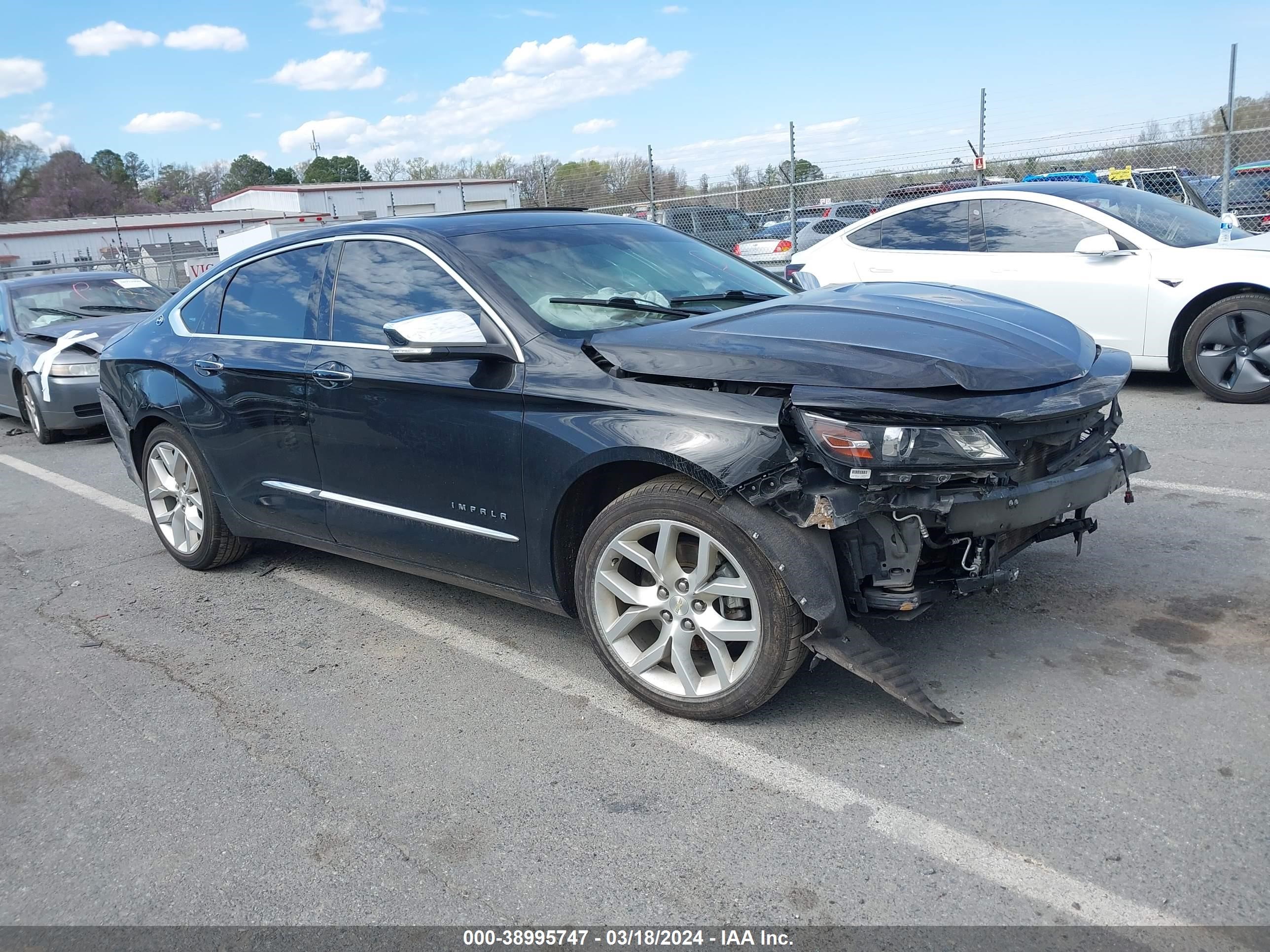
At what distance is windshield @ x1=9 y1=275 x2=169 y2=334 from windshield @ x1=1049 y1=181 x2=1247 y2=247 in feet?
28.0

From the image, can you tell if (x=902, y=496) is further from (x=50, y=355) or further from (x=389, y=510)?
(x=50, y=355)

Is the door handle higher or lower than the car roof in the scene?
lower

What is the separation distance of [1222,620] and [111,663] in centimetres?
432

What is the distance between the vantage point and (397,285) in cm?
403

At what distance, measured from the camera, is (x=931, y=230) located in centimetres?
853

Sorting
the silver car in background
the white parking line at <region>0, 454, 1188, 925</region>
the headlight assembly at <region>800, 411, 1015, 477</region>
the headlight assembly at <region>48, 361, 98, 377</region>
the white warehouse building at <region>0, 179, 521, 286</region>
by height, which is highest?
the white warehouse building at <region>0, 179, 521, 286</region>

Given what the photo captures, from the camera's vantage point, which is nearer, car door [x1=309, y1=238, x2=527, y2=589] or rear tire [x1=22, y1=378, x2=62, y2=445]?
car door [x1=309, y1=238, x2=527, y2=589]

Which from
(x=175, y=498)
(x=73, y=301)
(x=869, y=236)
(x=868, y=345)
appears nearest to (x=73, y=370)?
(x=73, y=301)

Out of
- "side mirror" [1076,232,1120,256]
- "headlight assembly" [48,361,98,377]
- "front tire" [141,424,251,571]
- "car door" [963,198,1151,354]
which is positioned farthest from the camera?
"headlight assembly" [48,361,98,377]

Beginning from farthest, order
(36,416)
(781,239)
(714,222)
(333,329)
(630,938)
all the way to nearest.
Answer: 1. (714,222)
2. (781,239)
3. (36,416)
4. (333,329)
5. (630,938)

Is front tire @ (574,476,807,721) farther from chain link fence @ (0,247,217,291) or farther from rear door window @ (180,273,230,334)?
chain link fence @ (0,247,217,291)

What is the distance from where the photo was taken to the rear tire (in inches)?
382

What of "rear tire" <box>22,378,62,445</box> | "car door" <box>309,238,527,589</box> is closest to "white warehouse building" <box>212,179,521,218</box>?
"rear tire" <box>22,378,62,445</box>

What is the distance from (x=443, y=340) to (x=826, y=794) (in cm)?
191
